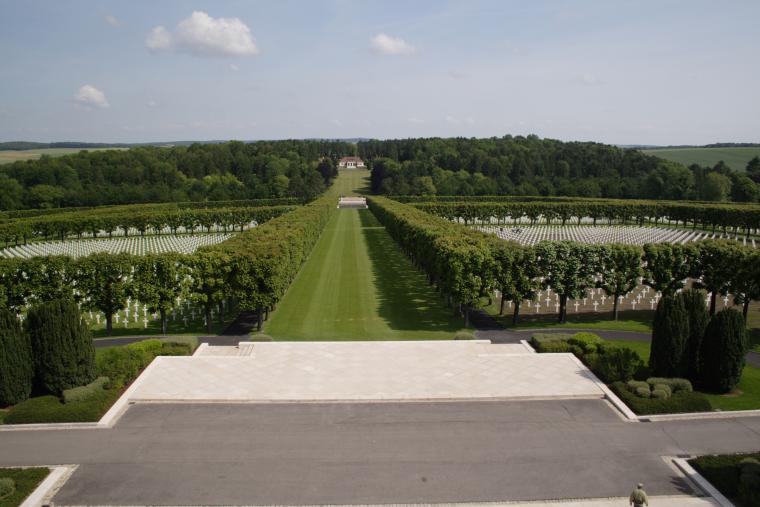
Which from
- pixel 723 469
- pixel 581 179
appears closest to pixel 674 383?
pixel 723 469

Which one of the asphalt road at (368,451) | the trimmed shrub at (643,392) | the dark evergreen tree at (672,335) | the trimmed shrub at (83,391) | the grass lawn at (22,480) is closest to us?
the grass lawn at (22,480)

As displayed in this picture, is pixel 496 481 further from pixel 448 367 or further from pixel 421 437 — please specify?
pixel 448 367

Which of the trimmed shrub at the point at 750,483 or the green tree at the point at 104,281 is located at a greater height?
the green tree at the point at 104,281

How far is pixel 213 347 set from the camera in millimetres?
33344

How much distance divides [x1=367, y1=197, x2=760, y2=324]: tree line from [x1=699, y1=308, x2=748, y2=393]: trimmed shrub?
45.7 ft

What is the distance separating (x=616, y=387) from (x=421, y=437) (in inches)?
432

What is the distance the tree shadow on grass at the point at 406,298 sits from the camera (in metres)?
41.0

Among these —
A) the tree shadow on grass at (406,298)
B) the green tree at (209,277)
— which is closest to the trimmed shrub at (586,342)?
the tree shadow on grass at (406,298)

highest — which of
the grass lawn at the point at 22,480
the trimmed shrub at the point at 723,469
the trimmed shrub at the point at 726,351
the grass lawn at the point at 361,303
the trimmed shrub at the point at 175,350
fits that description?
the trimmed shrub at the point at 726,351

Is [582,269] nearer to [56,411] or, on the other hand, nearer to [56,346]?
[56,346]

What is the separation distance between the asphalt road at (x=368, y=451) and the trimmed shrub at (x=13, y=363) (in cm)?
368

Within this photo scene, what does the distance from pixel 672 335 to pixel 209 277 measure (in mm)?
30188

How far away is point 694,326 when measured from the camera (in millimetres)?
27688

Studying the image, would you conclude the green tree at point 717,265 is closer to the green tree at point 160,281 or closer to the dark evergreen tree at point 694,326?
the dark evergreen tree at point 694,326
